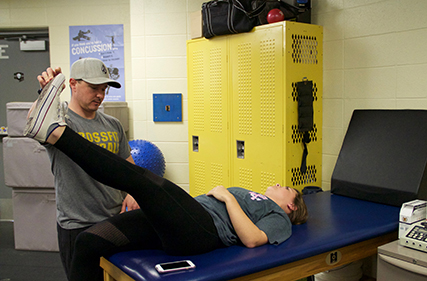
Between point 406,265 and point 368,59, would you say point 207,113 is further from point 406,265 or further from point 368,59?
point 406,265

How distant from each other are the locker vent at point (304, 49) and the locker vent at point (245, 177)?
95 centimetres

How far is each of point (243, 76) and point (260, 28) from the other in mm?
391

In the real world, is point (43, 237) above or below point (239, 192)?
below

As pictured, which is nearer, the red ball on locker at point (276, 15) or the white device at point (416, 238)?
the white device at point (416, 238)

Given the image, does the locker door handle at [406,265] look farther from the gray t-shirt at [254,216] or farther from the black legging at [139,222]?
the black legging at [139,222]

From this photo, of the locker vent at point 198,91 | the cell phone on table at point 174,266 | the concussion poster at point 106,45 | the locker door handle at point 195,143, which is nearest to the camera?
the cell phone on table at point 174,266

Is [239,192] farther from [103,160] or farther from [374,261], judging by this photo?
[374,261]

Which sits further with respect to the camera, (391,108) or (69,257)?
(391,108)

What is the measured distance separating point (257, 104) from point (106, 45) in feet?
7.52

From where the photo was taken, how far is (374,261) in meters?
2.62

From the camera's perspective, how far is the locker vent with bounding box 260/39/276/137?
275 centimetres

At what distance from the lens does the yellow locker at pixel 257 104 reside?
270 centimetres

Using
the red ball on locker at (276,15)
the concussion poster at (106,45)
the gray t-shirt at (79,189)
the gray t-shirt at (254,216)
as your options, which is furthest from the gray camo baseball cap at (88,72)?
the concussion poster at (106,45)

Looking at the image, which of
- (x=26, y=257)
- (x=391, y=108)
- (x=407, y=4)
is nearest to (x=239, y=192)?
(x=391, y=108)
